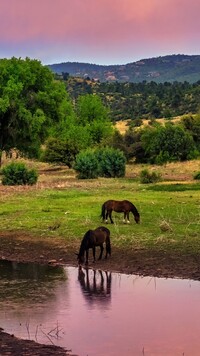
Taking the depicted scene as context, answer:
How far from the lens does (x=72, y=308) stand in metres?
13.8

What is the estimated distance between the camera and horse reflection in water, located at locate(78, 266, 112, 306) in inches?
579

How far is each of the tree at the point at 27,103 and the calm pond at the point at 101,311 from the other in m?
31.3

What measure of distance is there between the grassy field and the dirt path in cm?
63

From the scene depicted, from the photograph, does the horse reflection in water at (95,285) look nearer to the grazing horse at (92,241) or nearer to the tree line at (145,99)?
the grazing horse at (92,241)

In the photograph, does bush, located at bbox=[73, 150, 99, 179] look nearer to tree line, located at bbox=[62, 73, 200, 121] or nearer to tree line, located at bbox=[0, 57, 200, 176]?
tree line, located at bbox=[0, 57, 200, 176]

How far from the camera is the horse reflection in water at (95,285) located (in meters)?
14.7

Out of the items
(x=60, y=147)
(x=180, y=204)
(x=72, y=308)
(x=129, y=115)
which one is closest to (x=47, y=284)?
(x=72, y=308)

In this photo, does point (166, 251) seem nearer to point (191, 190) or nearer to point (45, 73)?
point (191, 190)

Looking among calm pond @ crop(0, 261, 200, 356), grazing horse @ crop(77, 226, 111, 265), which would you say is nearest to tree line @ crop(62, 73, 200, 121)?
grazing horse @ crop(77, 226, 111, 265)

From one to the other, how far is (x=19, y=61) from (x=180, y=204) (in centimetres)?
2613

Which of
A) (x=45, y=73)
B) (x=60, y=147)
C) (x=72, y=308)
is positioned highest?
(x=45, y=73)

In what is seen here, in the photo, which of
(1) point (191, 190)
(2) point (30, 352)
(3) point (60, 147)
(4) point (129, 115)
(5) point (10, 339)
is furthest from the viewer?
(4) point (129, 115)

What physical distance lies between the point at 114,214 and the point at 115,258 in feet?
23.6

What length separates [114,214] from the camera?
25.6 m
